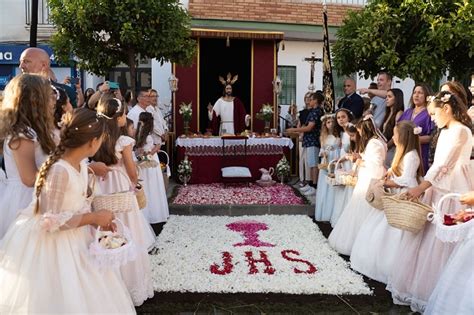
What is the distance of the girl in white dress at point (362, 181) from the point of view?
592cm

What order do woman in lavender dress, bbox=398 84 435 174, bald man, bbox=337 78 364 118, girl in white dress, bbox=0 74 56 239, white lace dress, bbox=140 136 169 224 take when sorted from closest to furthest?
girl in white dress, bbox=0 74 56 239
woman in lavender dress, bbox=398 84 435 174
white lace dress, bbox=140 136 169 224
bald man, bbox=337 78 364 118

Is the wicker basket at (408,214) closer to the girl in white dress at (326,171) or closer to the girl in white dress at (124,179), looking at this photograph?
the girl in white dress at (124,179)

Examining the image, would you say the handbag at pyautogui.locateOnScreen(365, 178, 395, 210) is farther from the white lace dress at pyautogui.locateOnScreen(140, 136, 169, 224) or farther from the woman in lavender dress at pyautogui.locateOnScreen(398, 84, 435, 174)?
the white lace dress at pyautogui.locateOnScreen(140, 136, 169, 224)

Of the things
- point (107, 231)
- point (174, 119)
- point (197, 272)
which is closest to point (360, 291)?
point (197, 272)

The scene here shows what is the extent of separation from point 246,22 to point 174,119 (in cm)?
541

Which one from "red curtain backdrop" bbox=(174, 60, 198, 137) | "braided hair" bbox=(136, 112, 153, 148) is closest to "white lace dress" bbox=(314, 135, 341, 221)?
"braided hair" bbox=(136, 112, 153, 148)

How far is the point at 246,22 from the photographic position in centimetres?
1691

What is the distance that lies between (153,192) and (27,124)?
4382mm

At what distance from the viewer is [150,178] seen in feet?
25.2

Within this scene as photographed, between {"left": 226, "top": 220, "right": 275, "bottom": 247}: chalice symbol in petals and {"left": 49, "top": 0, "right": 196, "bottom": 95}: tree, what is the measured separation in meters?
3.73

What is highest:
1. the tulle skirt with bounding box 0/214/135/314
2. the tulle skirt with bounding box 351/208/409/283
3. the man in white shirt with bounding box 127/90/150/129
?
the man in white shirt with bounding box 127/90/150/129

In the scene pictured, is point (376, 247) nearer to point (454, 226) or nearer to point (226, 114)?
point (454, 226)

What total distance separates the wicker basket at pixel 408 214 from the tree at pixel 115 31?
6.16m

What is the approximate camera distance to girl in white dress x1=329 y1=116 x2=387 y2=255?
5.92 meters
